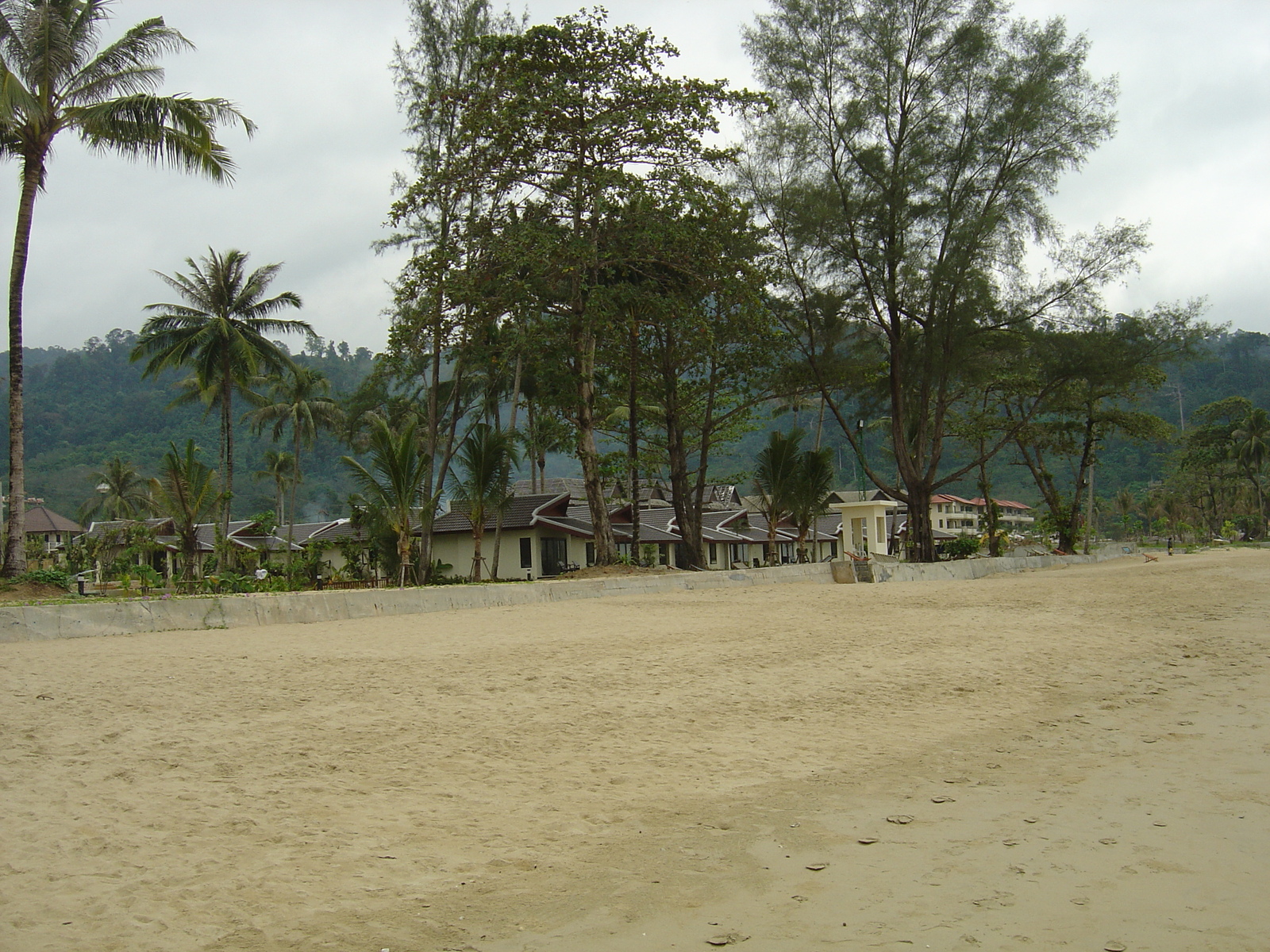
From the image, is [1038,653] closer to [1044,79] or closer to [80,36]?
[80,36]

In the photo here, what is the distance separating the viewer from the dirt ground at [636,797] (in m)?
3.59

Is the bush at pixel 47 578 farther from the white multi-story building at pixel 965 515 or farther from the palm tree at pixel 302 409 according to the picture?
the white multi-story building at pixel 965 515

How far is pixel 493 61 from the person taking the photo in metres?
19.4

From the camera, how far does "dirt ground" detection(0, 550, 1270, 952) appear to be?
3.59 meters

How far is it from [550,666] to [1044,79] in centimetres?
2371

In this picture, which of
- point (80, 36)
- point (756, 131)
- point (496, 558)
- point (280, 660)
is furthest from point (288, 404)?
point (280, 660)

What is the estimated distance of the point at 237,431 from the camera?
3068 inches

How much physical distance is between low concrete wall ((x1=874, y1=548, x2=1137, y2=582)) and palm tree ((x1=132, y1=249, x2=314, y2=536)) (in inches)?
808

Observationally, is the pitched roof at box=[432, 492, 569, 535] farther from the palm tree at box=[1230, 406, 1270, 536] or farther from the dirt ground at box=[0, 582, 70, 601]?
the palm tree at box=[1230, 406, 1270, 536]

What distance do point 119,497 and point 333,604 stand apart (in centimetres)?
4720

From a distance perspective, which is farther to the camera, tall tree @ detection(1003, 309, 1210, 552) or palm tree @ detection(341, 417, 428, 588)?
tall tree @ detection(1003, 309, 1210, 552)

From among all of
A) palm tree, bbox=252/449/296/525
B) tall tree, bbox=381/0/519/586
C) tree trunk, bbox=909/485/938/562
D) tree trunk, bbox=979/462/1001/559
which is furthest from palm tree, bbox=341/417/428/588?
palm tree, bbox=252/449/296/525

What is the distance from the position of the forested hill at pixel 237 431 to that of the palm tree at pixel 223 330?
3807 centimetres

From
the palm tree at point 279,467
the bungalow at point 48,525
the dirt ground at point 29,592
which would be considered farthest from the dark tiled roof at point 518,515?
the bungalow at point 48,525
